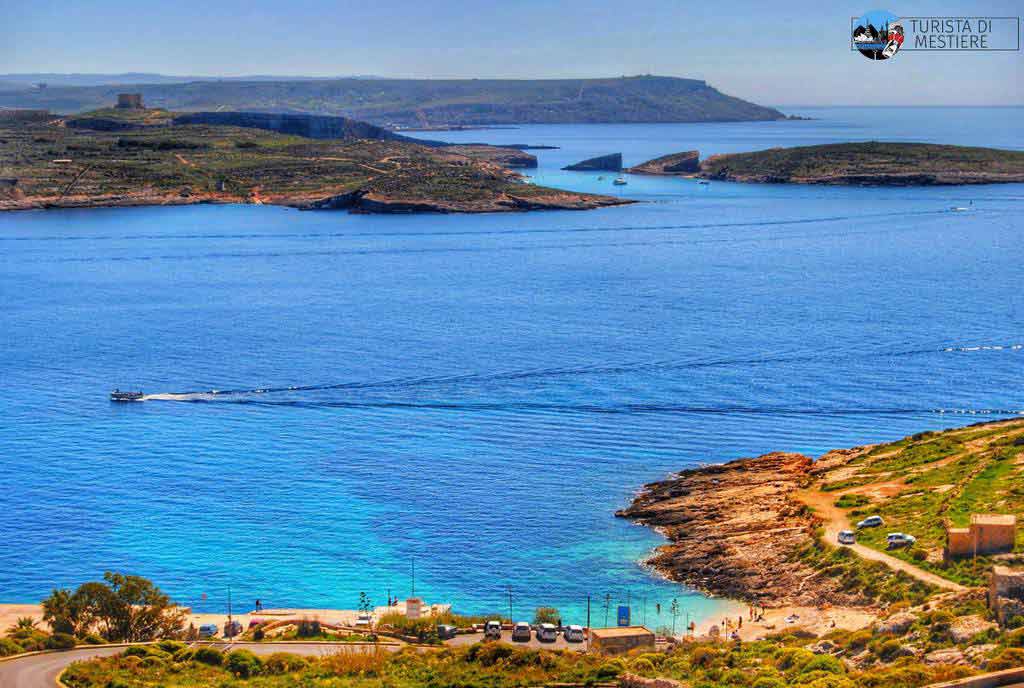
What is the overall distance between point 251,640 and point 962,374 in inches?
1659

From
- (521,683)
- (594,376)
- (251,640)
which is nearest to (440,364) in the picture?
(594,376)

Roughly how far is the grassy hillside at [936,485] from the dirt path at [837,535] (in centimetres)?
26

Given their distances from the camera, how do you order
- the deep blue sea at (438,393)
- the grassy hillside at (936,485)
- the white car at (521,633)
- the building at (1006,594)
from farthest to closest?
the deep blue sea at (438,393), the grassy hillside at (936,485), the white car at (521,633), the building at (1006,594)

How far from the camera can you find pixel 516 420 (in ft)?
195

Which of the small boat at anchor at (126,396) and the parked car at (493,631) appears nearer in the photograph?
the parked car at (493,631)

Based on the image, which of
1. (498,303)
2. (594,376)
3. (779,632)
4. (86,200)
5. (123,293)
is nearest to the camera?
(779,632)

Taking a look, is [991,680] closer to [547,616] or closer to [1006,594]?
[1006,594]

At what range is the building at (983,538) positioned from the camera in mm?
37531

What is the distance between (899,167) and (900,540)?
15600 centimetres

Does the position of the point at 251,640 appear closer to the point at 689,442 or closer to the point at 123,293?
the point at 689,442

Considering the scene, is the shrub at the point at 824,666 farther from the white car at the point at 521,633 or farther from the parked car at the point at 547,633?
the white car at the point at 521,633

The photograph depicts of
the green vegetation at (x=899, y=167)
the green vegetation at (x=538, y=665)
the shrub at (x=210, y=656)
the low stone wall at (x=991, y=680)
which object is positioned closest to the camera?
the low stone wall at (x=991, y=680)

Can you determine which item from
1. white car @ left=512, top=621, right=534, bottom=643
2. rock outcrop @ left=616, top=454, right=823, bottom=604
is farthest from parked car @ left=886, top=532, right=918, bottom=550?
white car @ left=512, top=621, right=534, bottom=643

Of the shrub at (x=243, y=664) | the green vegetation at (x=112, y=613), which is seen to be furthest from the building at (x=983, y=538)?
the green vegetation at (x=112, y=613)
